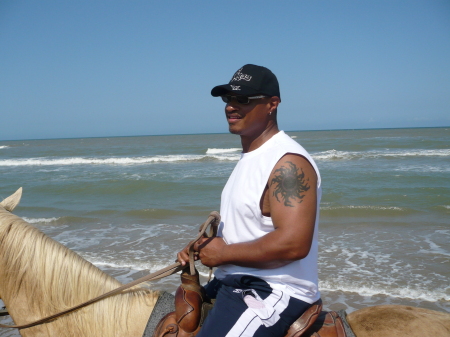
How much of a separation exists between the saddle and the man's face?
782 mm

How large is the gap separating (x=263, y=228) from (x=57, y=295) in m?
1.20

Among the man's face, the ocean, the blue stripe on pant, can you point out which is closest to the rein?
the blue stripe on pant

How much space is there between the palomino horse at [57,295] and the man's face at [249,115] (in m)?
1.05

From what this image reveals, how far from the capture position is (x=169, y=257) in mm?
6543

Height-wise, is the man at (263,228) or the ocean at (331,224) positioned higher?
the man at (263,228)

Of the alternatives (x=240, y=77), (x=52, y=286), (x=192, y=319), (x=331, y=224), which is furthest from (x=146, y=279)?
(x=331, y=224)

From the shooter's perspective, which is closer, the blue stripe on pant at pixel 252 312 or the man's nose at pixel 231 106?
the blue stripe on pant at pixel 252 312

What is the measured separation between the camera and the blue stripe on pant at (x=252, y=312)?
1.59 meters

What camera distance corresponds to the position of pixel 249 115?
5.87 feet

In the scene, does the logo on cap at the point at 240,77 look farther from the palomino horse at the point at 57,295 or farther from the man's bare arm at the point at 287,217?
the palomino horse at the point at 57,295

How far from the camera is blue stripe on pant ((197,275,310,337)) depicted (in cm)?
159

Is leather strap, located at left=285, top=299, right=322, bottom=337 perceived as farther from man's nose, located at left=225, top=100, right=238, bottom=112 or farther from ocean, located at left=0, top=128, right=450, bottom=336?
ocean, located at left=0, top=128, right=450, bottom=336

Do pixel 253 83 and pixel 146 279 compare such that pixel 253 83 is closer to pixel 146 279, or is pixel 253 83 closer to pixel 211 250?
pixel 211 250

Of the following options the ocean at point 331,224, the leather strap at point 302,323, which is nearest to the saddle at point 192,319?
the leather strap at point 302,323
